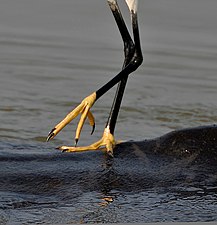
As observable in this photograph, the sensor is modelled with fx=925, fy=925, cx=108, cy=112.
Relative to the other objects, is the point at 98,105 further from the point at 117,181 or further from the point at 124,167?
the point at 117,181

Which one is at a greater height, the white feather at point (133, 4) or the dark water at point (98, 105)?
the white feather at point (133, 4)

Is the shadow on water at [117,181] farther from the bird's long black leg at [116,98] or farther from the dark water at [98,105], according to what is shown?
the bird's long black leg at [116,98]

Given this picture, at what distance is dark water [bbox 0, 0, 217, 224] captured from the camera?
594 cm

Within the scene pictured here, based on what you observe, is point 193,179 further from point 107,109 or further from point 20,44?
point 20,44

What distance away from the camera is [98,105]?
986 cm

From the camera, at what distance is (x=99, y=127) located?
29.5 ft

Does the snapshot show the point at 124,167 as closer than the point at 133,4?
Yes

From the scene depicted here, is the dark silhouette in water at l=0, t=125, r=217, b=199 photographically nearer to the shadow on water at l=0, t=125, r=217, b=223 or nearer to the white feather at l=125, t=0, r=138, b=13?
the shadow on water at l=0, t=125, r=217, b=223

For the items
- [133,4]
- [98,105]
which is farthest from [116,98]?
[98,105]

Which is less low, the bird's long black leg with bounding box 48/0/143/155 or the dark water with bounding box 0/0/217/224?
the bird's long black leg with bounding box 48/0/143/155

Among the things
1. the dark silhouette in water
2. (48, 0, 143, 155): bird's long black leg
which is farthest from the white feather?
the dark silhouette in water

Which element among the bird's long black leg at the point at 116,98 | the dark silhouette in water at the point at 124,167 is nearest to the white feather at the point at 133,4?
the bird's long black leg at the point at 116,98

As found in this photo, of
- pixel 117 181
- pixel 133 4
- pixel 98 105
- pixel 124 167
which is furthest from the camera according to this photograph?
pixel 98 105

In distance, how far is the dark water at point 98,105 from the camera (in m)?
5.94
